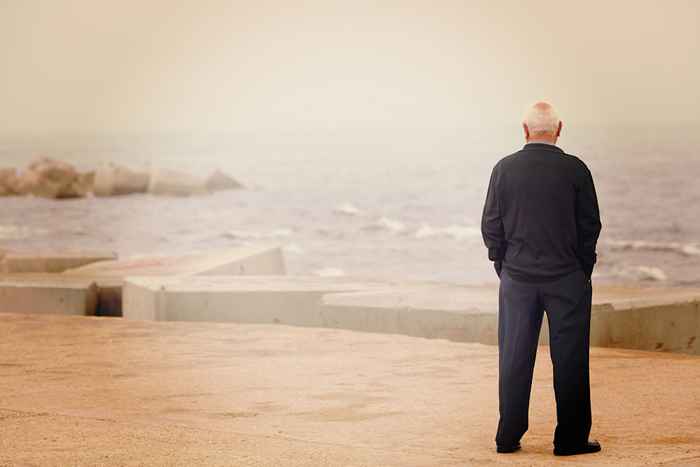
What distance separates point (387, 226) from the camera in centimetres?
3406

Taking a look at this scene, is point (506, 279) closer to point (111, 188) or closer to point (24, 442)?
point (24, 442)

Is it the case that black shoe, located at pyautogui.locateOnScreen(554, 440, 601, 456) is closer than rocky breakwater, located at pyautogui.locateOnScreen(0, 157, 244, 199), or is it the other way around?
black shoe, located at pyautogui.locateOnScreen(554, 440, 601, 456)

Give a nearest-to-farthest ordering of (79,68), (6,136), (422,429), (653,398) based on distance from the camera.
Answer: (422,429), (653,398), (79,68), (6,136)

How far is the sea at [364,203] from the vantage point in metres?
28.6

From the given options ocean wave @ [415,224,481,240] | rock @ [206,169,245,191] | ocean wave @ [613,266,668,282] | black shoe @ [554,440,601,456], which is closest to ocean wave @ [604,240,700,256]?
ocean wave @ [613,266,668,282]

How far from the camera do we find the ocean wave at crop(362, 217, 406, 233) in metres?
33.7

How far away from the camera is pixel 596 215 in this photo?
431 cm

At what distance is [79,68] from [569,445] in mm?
31592

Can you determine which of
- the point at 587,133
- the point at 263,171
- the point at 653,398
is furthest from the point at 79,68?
the point at 653,398

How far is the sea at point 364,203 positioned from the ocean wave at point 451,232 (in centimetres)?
5

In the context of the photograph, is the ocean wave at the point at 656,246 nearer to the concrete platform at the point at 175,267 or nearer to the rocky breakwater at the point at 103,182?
the rocky breakwater at the point at 103,182

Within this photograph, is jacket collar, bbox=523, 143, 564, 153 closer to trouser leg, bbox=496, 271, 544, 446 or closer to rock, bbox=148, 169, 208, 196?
trouser leg, bbox=496, 271, 544, 446

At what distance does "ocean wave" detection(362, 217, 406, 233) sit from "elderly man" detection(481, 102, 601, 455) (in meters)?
29.1

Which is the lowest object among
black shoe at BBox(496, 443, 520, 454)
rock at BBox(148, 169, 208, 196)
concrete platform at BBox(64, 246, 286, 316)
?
black shoe at BBox(496, 443, 520, 454)
